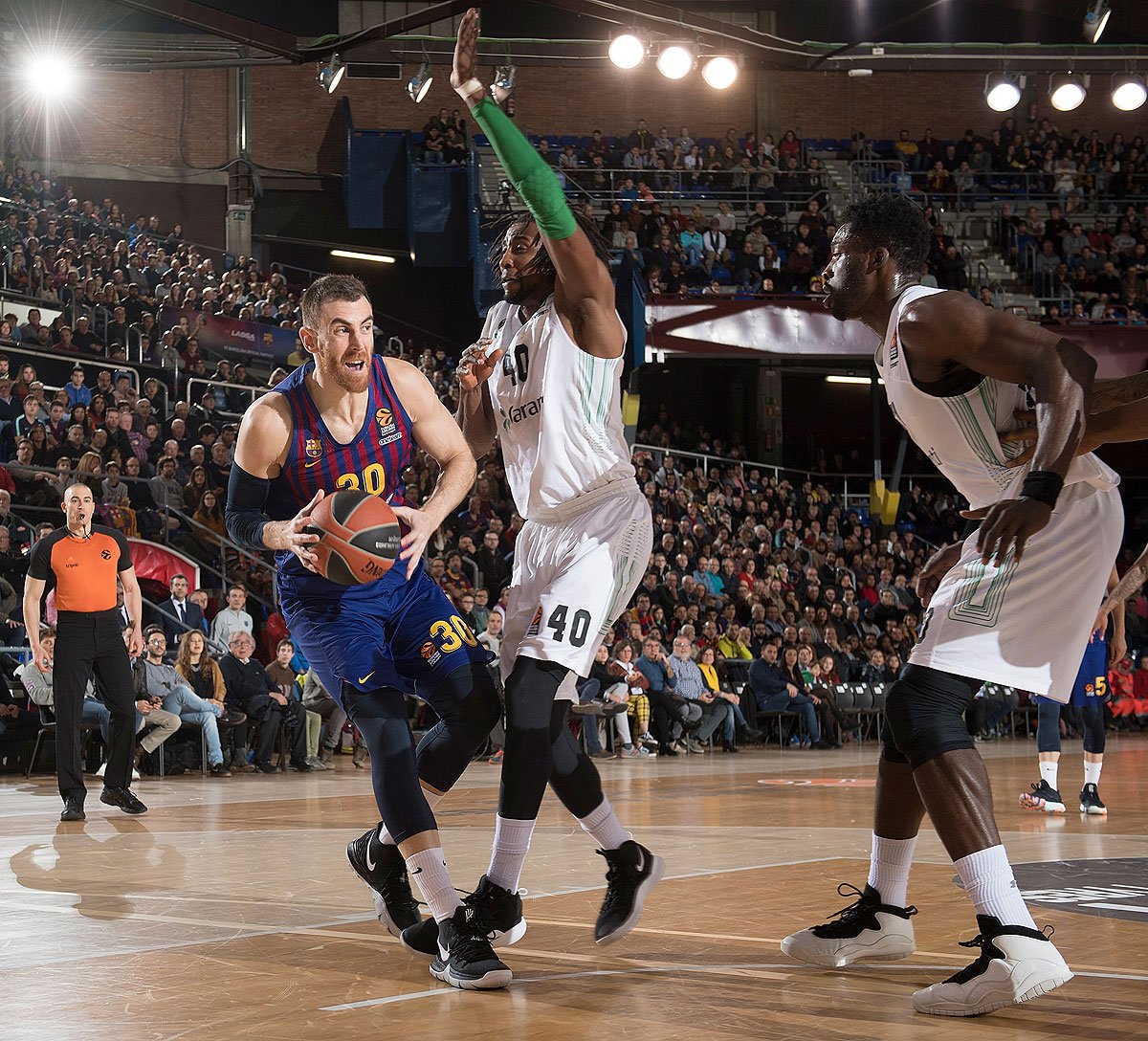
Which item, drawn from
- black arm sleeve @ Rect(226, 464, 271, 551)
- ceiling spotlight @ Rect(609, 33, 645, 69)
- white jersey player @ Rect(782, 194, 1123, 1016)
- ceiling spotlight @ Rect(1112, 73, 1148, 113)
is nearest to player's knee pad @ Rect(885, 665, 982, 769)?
white jersey player @ Rect(782, 194, 1123, 1016)

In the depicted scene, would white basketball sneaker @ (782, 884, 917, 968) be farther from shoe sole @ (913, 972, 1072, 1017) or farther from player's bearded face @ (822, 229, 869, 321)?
player's bearded face @ (822, 229, 869, 321)

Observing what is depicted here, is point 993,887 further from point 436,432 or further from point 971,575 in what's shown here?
point 436,432

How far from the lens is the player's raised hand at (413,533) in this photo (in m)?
4.25

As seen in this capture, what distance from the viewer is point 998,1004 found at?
11.1ft

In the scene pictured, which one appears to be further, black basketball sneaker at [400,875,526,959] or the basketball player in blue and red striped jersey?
the basketball player in blue and red striped jersey

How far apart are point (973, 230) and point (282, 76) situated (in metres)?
14.8

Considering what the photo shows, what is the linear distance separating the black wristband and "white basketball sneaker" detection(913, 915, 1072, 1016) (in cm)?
107

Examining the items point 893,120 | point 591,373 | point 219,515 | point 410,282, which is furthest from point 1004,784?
point 893,120

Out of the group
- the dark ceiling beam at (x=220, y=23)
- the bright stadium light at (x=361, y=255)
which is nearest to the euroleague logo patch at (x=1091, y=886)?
the dark ceiling beam at (x=220, y=23)

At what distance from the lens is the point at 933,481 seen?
29.6 metres

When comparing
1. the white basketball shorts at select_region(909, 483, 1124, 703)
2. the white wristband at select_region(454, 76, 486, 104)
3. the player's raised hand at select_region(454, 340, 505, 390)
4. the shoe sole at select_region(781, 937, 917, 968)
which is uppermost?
the white wristband at select_region(454, 76, 486, 104)

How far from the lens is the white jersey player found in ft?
11.4

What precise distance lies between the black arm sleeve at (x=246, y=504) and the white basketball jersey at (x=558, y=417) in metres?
0.83

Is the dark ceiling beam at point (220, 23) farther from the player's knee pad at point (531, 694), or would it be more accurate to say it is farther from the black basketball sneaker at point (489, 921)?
the black basketball sneaker at point (489, 921)
